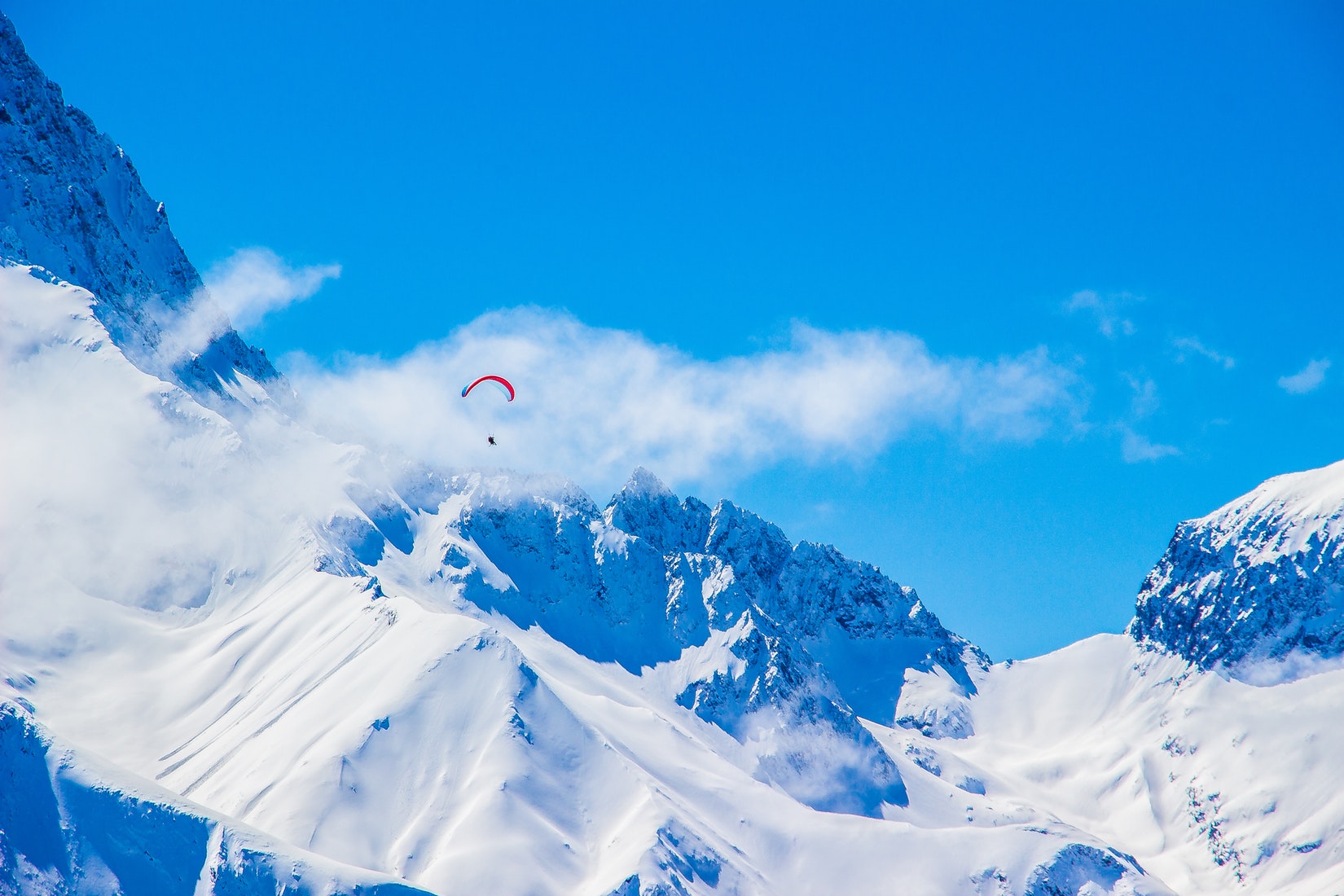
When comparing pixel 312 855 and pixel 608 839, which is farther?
pixel 608 839

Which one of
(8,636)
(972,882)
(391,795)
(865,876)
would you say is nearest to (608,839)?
(391,795)

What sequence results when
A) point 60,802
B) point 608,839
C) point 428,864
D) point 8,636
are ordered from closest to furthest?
point 60,802 < point 428,864 < point 608,839 < point 8,636

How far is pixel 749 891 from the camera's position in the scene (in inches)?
7313

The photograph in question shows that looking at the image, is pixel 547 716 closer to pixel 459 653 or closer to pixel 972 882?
pixel 459 653

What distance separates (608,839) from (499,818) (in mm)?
15614

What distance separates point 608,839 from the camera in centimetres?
18000

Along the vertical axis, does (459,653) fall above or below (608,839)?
above

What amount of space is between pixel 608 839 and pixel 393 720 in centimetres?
3185

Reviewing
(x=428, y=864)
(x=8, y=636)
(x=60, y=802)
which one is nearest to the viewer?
(x=60, y=802)

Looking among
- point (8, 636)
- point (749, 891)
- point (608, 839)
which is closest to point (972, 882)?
point (749, 891)

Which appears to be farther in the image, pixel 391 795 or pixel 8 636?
pixel 8 636

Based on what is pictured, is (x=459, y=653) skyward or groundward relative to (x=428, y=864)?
skyward

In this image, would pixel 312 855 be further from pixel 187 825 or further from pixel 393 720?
pixel 393 720

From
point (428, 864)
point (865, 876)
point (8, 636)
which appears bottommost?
point (428, 864)
